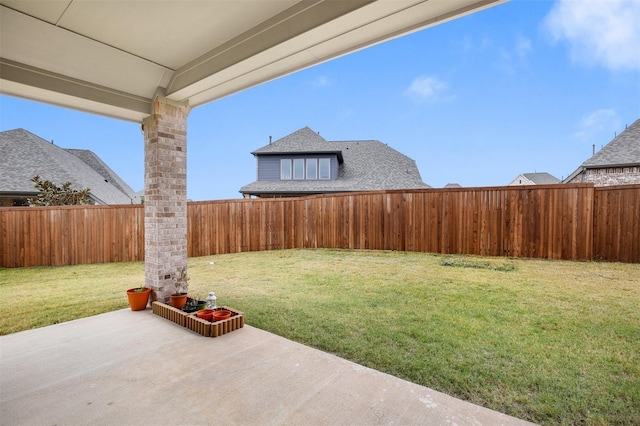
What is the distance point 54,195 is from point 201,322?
1142cm

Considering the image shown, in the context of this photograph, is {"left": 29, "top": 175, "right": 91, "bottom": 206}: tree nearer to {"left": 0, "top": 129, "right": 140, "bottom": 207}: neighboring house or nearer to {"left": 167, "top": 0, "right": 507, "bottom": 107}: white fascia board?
{"left": 0, "top": 129, "right": 140, "bottom": 207}: neighboring house

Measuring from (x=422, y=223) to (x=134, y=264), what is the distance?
7674mm

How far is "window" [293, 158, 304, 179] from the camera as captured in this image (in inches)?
604

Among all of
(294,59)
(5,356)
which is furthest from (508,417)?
(5,356)

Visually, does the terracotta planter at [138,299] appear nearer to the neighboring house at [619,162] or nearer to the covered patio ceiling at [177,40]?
the covered patio ceiling at [177,40]

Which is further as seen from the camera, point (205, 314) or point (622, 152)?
point (622, 152)

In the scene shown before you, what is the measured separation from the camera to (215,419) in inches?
70.9

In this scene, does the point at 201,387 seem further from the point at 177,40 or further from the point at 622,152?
the point at 622,152

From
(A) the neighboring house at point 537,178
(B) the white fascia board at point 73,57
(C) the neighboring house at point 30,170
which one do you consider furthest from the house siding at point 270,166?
(A) the neighboring house at point 537,178

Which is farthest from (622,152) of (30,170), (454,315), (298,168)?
(30,170)

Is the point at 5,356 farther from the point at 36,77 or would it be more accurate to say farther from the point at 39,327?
the point at 36,77

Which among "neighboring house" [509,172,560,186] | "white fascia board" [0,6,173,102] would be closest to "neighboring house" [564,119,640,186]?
"white fascia board" [0,6,173,102]

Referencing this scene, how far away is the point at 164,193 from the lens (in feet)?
12.3

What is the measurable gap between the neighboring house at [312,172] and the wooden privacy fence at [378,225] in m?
4.66
